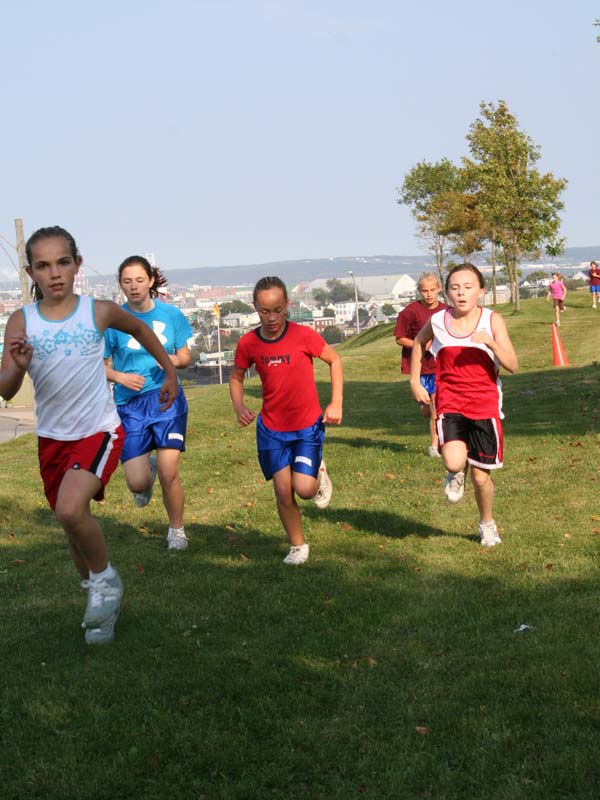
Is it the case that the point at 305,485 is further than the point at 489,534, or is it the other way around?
the point at 489,534

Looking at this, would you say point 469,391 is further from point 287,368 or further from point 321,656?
point 321,656

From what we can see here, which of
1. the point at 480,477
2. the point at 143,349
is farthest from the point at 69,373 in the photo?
the point at 480,477

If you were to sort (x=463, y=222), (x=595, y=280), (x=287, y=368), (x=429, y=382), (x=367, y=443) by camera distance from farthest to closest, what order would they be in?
(x=463, y=222)
(x=595, y=280)
(x=367, y=443)
(x=429, y=382)
(x=287, y=368)

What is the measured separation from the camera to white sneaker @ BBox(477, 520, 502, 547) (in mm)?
8384

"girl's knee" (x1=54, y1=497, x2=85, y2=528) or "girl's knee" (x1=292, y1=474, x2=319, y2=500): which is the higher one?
"girl's knee" (x1=54, y1=497, x2=85, y2=528)

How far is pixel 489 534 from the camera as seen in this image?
845cm

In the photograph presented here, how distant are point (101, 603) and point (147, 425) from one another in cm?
276

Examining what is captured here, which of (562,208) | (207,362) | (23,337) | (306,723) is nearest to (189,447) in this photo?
(23,337)

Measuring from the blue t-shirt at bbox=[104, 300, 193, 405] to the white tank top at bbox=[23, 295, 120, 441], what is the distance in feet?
7.63

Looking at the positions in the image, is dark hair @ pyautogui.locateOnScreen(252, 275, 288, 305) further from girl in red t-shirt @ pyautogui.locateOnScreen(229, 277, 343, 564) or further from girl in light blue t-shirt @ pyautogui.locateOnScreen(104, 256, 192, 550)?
girl in light blue t-shirt @ pyautogui.locateOnScreen(104, 256, 192, 550)

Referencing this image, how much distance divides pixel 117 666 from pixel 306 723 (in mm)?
1324

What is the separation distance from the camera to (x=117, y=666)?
19.0 feet

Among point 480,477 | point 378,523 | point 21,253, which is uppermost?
point 21,253

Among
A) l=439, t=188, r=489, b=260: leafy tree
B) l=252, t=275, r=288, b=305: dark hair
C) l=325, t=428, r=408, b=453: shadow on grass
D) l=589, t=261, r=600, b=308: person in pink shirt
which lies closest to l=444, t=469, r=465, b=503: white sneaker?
l=252, t=275, r=288, b=305: dark hair
